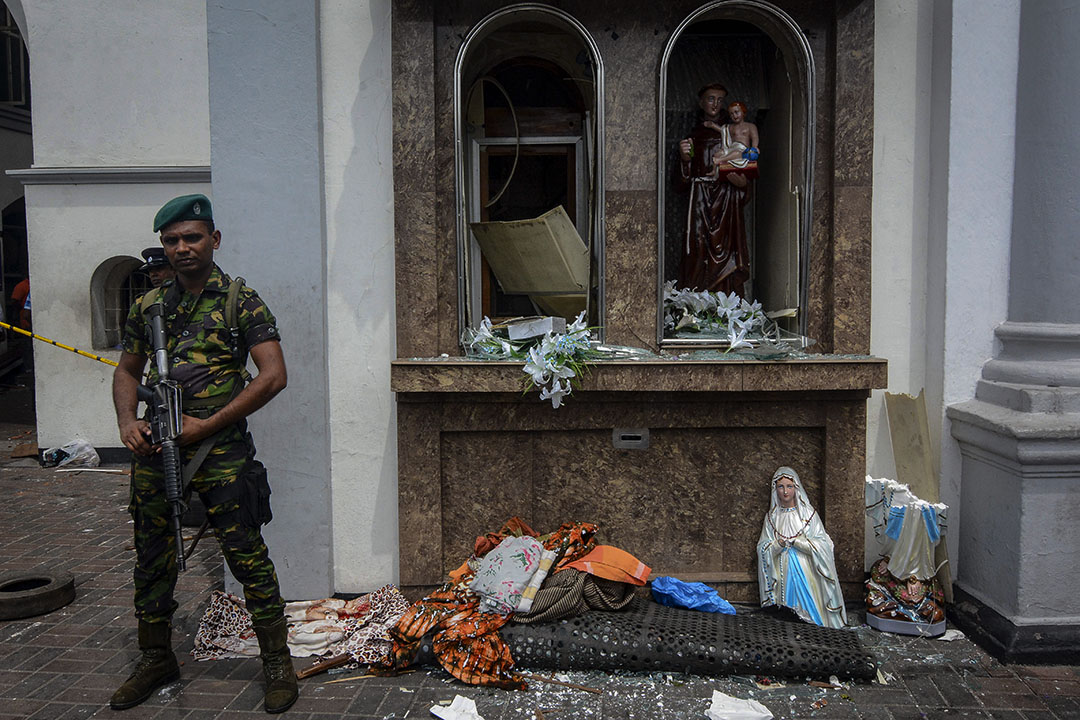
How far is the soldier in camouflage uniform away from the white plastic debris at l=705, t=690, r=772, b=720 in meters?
1.95

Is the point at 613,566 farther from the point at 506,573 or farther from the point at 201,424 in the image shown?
the point at 201,424

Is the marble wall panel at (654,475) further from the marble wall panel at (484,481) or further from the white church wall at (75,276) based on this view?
the white church wall at (75,276)

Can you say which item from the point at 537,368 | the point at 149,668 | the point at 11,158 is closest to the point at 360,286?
the point at 537,368

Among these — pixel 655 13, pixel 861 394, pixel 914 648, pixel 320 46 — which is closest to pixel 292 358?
pixel 320 46

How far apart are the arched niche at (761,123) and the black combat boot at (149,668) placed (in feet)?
10.3

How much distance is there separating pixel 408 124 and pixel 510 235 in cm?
98

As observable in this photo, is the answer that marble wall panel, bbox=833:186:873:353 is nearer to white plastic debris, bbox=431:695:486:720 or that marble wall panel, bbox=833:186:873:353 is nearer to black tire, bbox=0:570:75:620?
white plastic debris, bbox=431:695:486:720

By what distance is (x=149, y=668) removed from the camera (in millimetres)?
3686

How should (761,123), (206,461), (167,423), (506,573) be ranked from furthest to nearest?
(761,123)
(506,573)
(206,461)
(167,423)

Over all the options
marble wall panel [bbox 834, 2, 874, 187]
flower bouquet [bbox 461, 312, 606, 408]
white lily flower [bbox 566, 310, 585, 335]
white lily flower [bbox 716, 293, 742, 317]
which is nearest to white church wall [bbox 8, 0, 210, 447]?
flower bouquet [bbox 461, 312, 606, 408]

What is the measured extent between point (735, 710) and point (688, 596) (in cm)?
99

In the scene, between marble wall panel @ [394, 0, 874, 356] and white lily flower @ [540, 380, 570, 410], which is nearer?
white lily flower @ [540, 380, 570, 410]

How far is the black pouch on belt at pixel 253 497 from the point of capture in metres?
3.58

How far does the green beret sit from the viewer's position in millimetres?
3549
